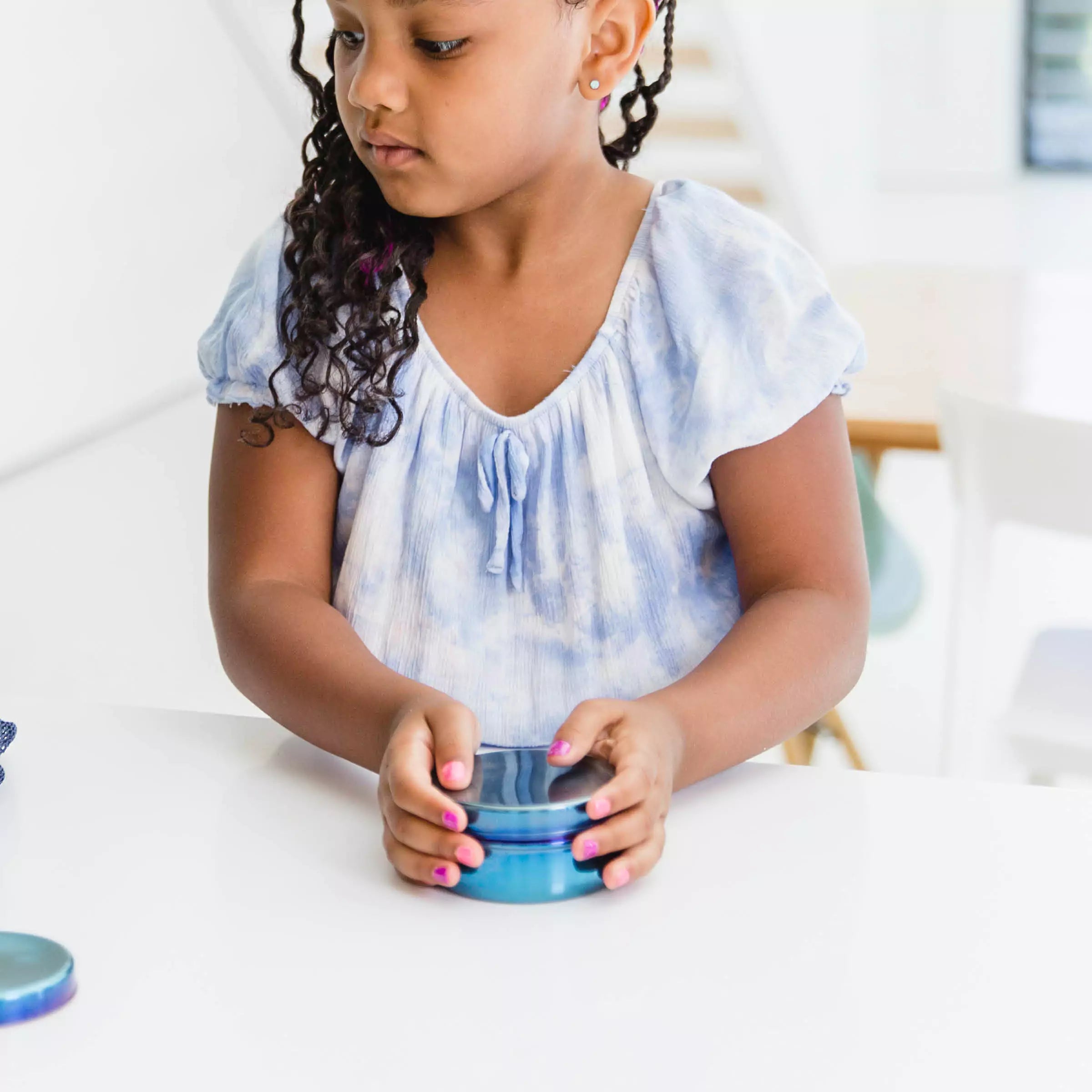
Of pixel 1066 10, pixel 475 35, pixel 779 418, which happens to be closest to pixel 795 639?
pixel 779 418

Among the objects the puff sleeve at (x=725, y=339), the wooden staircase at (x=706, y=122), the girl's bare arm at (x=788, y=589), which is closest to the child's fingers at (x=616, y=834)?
the girl's bare arm at (x=788, y=589)

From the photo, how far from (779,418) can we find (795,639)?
133mm

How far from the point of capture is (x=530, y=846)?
0.57 meters

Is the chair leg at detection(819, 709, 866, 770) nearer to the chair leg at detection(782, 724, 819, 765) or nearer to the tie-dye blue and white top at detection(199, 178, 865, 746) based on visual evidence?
the chair leg at detection(782, 724, 819, 765)

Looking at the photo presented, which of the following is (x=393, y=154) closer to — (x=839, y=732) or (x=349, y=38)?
(x=349, y=38)

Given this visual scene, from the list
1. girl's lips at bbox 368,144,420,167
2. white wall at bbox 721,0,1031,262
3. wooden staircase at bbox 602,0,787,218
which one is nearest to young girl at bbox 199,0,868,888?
girl's lips at bbox 368,144,420,167

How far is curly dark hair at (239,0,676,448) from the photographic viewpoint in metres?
0.90

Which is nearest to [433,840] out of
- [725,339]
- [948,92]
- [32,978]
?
[32,978]

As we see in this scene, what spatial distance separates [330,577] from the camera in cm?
94

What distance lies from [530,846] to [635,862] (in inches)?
1.7

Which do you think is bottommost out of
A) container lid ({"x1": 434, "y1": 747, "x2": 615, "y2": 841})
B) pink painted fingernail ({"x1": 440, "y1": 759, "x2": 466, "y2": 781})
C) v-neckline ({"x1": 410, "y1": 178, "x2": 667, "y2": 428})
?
container lid ({"x1": 434, "y1": 747, "x2": 615, "y2": 841})

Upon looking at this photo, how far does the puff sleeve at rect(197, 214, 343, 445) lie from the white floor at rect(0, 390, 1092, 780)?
2.32ft

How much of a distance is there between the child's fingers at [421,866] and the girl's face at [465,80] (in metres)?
0.38

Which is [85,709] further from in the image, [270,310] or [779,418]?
[779,418]
